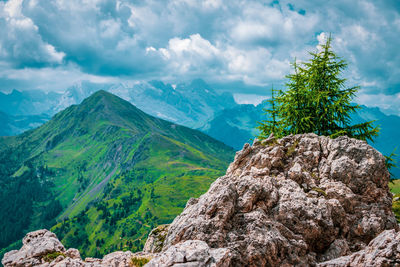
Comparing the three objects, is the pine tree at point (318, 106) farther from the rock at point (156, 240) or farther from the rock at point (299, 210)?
the rock at point (156, 240)

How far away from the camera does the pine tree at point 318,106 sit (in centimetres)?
2850

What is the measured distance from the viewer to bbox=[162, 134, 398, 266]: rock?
51.7ft

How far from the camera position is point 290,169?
21500 mm

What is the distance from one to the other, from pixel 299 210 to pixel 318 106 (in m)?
14.7

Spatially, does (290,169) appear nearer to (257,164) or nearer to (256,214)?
(257,164)

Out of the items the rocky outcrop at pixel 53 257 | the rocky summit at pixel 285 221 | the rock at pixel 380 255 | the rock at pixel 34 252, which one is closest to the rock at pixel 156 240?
the rocky summit at pixel 285 221

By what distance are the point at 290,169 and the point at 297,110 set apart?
9.97 meters

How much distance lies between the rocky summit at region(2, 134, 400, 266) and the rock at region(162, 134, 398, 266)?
0.06m

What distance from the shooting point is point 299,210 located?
17.5 m

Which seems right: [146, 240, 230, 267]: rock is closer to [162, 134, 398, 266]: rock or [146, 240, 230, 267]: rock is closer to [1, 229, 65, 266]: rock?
[162, 134, 398, 266]: rock

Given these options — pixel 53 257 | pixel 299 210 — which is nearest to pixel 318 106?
pixel 299 210

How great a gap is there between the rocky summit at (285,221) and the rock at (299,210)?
57mm

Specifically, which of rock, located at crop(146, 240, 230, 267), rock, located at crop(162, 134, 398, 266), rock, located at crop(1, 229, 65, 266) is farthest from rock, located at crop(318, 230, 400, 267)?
rock, located at crop(1, 229, 65, 266)

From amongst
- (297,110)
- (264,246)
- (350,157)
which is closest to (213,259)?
(264,246)
